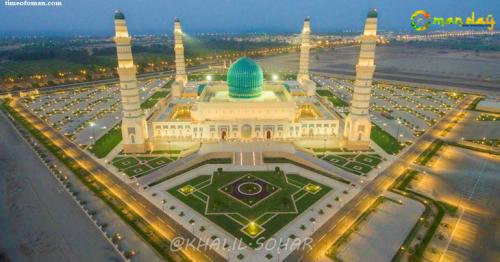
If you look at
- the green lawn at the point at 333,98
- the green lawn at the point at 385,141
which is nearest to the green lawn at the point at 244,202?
the green lawn at the point at 385,141

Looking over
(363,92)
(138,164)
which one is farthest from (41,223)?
(363,92)

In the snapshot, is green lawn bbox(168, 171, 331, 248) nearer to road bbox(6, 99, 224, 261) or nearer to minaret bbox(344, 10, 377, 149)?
road bbox(6, 99, 224, 261)

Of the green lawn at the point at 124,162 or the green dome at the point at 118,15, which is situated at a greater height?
the green dome at the point at 118,15

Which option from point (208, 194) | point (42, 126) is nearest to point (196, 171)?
point (208, 194)

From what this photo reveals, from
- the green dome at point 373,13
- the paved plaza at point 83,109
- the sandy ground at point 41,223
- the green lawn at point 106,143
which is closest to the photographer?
the sandy ground at point 41,223

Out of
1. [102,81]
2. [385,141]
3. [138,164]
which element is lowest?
[138,164]

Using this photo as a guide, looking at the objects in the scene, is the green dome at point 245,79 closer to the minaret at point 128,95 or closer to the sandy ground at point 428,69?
the minaret at point 128,95

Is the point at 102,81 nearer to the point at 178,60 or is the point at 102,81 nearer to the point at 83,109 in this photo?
the point at 83,109
